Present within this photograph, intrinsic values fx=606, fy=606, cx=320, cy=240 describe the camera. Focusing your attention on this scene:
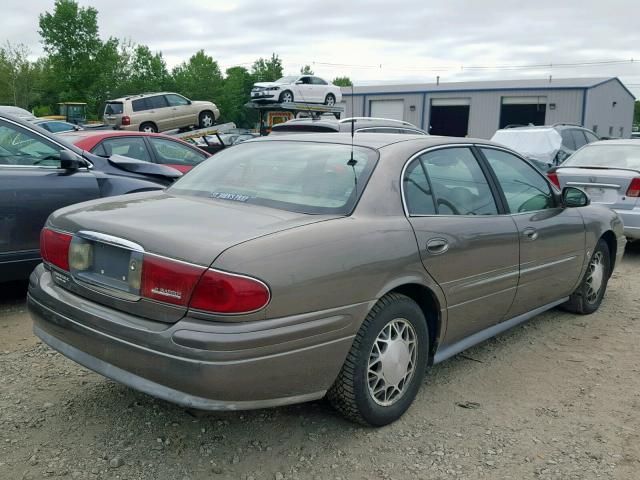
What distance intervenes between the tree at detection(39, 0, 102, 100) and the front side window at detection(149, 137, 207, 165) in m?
47.9

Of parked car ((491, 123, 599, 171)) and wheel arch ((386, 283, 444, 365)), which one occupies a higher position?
parked car ((491, 123, 599, 171))

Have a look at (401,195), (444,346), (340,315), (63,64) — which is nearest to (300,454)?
(340,315)

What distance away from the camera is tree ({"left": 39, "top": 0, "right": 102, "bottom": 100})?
51.7m

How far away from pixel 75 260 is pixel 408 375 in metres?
1.81

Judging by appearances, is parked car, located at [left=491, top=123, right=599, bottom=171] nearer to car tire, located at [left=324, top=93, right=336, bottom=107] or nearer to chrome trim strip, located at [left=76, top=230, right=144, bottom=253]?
car tire, located at [left=324, top=93, right=336, bottom=107]

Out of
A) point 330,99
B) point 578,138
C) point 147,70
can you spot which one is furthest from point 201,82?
point 578,138

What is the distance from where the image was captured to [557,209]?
4.50 metres

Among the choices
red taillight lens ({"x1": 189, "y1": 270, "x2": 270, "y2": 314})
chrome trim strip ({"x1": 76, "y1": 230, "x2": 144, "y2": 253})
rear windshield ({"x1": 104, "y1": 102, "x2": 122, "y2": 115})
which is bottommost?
red taillight lens ({"x1": 189, "y1": 270, "x2": 270, "y2": 314})

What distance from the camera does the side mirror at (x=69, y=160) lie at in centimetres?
508

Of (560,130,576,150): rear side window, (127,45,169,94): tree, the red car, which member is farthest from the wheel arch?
(127,45,169,94): tree

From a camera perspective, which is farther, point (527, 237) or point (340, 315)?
point (527, 237)

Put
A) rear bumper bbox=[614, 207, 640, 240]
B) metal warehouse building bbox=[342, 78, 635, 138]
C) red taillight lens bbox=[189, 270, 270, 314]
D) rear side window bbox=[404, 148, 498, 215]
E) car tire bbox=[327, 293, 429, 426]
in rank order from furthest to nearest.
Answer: metal warehouse building bbox=[342, 78, 635, 138] < rear bumper bbox=[614, 207, 640, 240] < rear side window bbox=[404, 148, 498, 215] < car tire bbox=[327, 293, 429, 426] < red taillight lens bbox=[189, 270, 270, 314]

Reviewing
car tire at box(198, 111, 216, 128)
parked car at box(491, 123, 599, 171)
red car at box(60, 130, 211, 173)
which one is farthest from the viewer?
car tire at box(198, 111, 216, 128)

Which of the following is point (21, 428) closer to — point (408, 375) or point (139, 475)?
point (139, 475)
